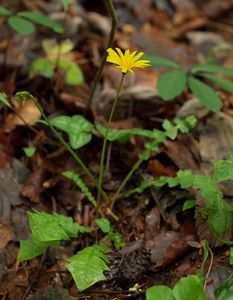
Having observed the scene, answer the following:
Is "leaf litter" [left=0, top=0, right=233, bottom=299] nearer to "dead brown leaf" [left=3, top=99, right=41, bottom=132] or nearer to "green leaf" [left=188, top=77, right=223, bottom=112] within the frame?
"dead brown leaf" [left=3, top=99, right=41, bottom=132]

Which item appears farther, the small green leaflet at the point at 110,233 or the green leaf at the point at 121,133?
the green leaf at the point at 121,133

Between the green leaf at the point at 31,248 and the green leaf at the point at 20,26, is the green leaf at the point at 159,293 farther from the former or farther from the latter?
the green leaf at the point at 20,26

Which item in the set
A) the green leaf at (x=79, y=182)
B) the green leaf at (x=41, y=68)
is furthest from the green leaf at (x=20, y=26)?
the green leaf at (x=79, y=182)

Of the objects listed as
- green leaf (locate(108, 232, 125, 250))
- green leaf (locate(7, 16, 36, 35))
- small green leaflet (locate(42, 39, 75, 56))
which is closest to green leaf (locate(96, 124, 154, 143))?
green leaf (locate(108, 232, 125, 250))

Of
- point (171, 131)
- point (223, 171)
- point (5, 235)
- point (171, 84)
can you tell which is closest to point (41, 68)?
point (171, 84)

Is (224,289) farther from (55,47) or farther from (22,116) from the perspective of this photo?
(55,47)

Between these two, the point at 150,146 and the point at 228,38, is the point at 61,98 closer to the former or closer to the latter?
the point at 150,146
